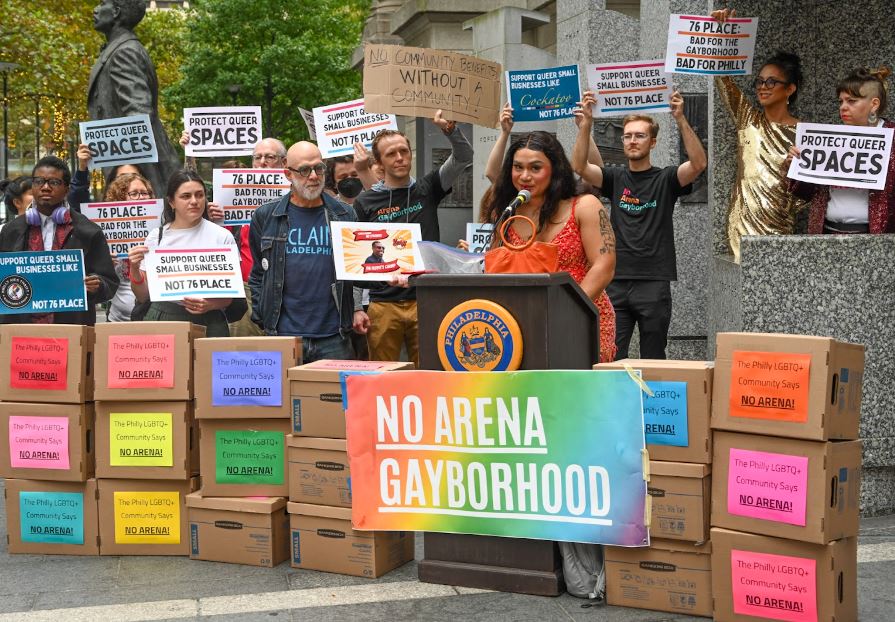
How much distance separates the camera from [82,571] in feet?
19.7

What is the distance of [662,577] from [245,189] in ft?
16.1

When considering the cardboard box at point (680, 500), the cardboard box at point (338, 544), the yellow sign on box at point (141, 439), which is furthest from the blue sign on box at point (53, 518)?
the cardboard box at point (680, 500)


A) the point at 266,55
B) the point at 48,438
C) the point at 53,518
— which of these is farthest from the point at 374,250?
the point at 266,55

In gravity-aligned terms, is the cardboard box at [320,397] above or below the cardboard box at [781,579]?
above

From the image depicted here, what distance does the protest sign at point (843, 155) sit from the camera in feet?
22.1

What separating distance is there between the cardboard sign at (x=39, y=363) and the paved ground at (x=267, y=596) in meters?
0.93

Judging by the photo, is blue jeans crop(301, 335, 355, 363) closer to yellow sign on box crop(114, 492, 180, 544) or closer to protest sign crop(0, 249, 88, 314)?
yellow sign on box crop(114, 492, 180, 544)

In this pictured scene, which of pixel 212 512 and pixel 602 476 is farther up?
pixel 602 476

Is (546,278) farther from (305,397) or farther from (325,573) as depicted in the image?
(325,573)

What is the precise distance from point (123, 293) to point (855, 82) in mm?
5024

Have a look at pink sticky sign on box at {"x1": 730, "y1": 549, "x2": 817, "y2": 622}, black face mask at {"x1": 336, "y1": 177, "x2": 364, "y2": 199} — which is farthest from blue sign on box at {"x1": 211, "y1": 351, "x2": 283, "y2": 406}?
black face mask at {"x1": 336, "y1": 177, "x2": 364, "y2": 199}

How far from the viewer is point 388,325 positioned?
24.1ft

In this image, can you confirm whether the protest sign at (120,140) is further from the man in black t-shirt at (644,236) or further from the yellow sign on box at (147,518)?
the yellow sign on box at (147,518)

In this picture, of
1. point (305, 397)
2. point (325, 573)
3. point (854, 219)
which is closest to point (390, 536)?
point (325, 573)
